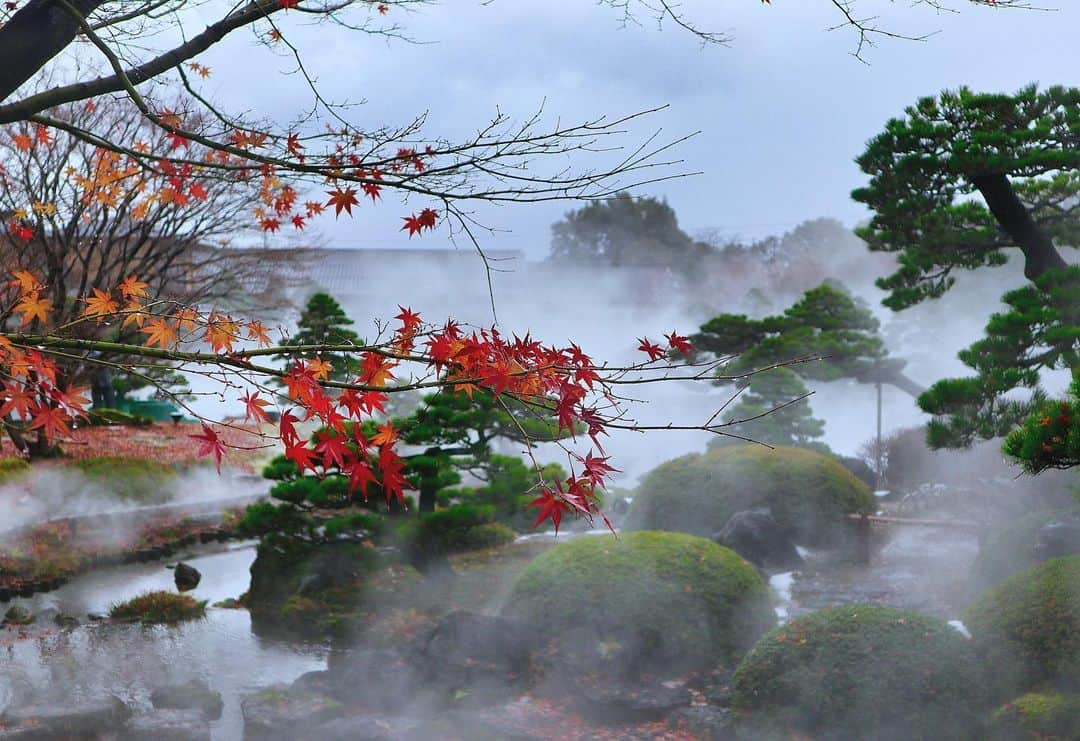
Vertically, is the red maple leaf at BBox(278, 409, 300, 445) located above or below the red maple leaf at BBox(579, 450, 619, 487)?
above

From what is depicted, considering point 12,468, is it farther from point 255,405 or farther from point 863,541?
point 255,405

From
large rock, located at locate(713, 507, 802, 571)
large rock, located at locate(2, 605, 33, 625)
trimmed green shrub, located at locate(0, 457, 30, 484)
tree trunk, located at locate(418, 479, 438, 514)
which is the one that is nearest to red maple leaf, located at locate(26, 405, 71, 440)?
tree trunk, located at locate(418, 479, 438, 514)

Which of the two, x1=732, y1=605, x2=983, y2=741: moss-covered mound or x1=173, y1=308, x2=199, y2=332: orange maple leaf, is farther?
x1=732, y1=605, x2=983, y2=741: moss-covered mound

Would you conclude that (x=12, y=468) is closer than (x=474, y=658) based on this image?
No

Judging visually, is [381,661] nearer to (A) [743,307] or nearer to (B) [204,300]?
(B) [204,300]

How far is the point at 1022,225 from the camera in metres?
8.34

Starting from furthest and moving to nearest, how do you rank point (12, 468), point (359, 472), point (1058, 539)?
point (12, 468) < point (1058, 539) < point (359, 472)

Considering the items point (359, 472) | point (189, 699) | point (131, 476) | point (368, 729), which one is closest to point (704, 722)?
point (368, 729)

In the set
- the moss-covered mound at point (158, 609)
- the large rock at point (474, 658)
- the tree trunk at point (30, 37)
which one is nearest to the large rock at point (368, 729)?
the large rock at point (474, 658)

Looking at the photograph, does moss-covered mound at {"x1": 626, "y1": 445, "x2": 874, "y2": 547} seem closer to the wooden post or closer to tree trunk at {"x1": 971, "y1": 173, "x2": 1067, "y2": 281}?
the wooden post

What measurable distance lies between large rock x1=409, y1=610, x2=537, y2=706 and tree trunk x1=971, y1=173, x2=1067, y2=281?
5.64m

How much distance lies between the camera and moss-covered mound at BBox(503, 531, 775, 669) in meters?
6.88

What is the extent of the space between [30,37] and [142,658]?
248 inches

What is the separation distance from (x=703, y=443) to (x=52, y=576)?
44.6 feet
